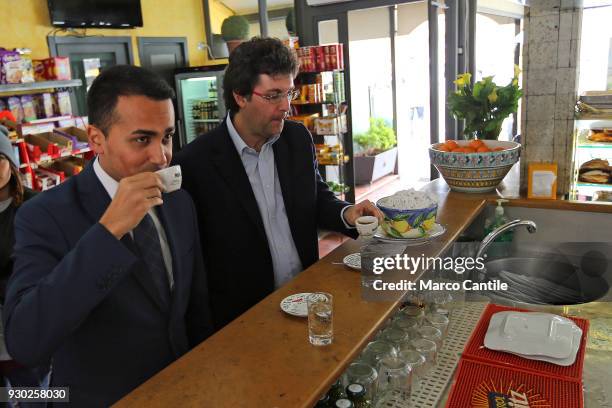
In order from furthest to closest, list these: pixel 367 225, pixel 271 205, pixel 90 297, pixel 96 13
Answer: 1. pixel 96 13
2. pixel 271 205
3. pixel 367 225
4. pixel 90 297

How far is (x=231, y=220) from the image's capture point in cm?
212

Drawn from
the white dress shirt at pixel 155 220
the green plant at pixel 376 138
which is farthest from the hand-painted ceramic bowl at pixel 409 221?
the green plant at pixel 376 138

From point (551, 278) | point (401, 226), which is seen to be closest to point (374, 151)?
point (551, 278)

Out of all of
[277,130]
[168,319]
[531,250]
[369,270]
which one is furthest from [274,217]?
[531,250]

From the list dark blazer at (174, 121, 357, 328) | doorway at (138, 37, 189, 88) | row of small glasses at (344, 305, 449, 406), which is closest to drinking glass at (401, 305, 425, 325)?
row of small glasses at (344, 305, 449, 406)

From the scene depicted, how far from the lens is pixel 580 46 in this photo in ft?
8.04

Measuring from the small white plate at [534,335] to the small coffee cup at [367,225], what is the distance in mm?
518

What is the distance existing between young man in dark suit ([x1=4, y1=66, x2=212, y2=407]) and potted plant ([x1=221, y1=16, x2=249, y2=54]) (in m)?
5.43

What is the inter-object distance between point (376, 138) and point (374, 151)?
216mm

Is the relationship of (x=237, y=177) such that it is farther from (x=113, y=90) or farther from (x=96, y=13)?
(x=96, y=13)

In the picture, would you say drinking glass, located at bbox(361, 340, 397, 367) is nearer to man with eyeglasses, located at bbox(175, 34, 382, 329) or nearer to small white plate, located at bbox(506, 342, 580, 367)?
small white plate, located at bbox(506, 342, 580, 367)

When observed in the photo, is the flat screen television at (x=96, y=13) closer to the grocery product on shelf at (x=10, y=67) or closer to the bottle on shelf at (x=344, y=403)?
the grocery product on shelf at (x=10, y=67)

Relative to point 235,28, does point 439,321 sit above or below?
below

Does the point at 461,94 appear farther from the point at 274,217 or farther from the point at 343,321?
the point at 343,321
